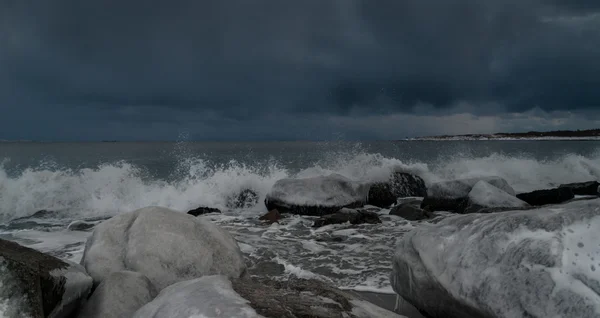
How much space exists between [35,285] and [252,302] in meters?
1.81

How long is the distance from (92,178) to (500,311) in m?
17.4

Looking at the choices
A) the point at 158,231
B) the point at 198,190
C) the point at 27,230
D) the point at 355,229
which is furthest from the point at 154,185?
the point at 158,231

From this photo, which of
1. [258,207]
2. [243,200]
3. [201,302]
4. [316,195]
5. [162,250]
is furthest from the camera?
[243,200]

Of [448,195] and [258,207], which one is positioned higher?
[448,195]

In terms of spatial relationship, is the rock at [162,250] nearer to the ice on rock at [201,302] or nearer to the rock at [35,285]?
the rock at [35,285]

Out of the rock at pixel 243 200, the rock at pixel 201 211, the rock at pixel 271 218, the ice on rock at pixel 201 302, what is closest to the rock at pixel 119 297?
the ice on rock at pixel 201 302

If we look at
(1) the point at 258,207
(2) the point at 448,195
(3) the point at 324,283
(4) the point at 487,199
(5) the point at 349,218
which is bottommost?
(1) the point at 258,207

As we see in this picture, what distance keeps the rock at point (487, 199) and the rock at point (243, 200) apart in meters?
7.30

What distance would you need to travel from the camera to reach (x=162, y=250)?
5113 mm

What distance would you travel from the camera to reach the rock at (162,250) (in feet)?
16.4

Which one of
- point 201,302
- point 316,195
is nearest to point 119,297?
point 201,302

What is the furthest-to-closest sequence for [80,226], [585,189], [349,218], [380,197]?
[585,189], [380,197], [80,226], [349,218]

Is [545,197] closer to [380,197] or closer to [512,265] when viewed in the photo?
[380,197]

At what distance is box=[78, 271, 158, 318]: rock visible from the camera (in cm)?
393
